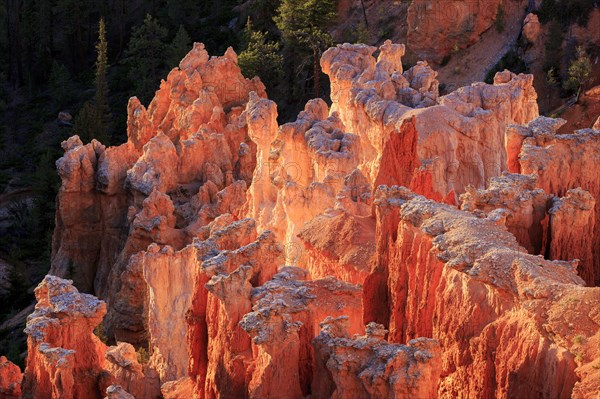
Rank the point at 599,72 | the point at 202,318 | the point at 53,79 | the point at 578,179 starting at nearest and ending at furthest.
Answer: the point at 202,318 → the point at 578,179 → the point at 599,72 → the point at 53,79

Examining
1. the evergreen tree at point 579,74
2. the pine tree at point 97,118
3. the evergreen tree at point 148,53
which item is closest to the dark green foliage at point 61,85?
the evergreen tree at point 148,53

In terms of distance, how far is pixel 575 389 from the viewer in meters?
16.1

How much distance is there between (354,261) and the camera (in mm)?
24844

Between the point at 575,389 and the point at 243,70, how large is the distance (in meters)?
→ 36.5

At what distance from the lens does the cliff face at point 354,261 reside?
18.0 metres

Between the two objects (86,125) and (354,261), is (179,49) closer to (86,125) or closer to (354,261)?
(86,125)

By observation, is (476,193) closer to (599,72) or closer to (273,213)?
(273,213)

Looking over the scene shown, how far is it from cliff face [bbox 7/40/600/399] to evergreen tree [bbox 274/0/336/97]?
1212 centimetres

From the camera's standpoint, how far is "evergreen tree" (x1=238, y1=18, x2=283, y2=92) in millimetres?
51469

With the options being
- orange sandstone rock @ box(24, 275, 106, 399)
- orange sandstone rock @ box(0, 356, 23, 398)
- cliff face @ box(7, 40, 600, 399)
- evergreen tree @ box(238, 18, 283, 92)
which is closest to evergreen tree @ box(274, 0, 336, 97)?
evergreen tree @ box(238, 18, 283, 92)

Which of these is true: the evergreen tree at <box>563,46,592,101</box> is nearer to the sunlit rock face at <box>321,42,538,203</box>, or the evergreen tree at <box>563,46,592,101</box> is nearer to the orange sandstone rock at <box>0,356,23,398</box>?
the sunlit rock face at <box>321,42,538,203</box>

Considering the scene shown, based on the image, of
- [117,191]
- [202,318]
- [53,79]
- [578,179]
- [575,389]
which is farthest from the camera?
[53,79]

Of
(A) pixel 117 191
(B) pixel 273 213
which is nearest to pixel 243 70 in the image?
(A) pixel 117 191

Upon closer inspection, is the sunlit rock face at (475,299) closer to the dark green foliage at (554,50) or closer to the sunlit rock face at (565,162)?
the sunlit rock face at (565,162)
